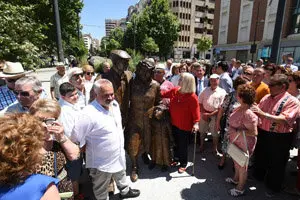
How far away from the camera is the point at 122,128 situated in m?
3.17

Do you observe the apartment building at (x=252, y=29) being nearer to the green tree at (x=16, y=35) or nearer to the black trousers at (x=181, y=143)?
the black trousers at (x=181, y=143)

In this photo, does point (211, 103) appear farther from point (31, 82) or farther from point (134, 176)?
point (31, 82)

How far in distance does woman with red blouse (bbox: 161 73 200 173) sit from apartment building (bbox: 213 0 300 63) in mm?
18701

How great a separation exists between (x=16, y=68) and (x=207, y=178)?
11.5ft

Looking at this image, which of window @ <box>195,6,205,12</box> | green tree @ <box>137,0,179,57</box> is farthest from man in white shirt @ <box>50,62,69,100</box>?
window @ <box>195,6,205,12</box>

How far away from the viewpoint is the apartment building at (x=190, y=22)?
158 ft

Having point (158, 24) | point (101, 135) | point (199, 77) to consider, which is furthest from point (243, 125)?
point (158, 24)

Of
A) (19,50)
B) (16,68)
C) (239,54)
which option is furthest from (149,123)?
Result: (239,54)

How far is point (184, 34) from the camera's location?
4944 cm

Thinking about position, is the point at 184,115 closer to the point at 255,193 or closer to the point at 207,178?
the point at 207,178

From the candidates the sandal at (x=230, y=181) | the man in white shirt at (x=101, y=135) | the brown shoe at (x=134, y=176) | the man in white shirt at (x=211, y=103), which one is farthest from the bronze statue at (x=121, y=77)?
the sandal at (x=230, y=181)

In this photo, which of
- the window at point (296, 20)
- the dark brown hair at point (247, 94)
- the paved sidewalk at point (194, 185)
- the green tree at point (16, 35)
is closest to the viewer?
the dark brown hair at point (247, 94)

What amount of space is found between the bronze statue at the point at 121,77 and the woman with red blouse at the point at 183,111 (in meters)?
0.78

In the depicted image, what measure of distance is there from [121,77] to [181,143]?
1570 mm
